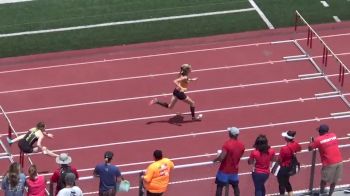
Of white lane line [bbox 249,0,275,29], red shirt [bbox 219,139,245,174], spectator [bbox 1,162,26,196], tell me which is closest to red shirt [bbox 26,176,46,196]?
spectator [bbox 1,162,26,196]

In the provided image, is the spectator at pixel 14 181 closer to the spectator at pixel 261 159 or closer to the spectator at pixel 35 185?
the spectator at pixel 35 185

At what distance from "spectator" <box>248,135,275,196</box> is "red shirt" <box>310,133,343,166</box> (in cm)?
88

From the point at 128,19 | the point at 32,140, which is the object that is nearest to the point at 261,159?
the point at 32,140

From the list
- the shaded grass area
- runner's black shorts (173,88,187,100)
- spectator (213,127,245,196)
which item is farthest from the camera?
the shaded grass area

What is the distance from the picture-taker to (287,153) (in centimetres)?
1711

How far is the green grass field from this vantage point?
27203 mm

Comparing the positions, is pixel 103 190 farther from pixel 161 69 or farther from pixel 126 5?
pixel 126 5

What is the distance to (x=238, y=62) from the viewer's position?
2594cm

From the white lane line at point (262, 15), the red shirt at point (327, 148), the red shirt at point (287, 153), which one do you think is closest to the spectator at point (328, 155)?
the red shirt at point (327, 148)

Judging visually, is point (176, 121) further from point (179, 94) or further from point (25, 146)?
point (25, 146)

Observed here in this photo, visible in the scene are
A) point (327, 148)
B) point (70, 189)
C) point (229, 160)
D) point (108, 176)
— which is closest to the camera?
point (70, 189)

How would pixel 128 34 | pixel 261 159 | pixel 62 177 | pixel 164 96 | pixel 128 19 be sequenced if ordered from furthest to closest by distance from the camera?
1. pixel 128 19
2. pixel 128 34
3. pixel 164 96
4. pixel 261 159
5. pixel 62 177

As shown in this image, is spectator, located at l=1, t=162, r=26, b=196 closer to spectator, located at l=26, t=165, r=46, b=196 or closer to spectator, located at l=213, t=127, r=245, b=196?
spectator, located at l=26, t=165, r=46, b=196

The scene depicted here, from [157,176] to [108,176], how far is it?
33.6 inches
